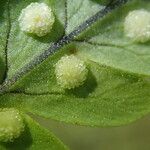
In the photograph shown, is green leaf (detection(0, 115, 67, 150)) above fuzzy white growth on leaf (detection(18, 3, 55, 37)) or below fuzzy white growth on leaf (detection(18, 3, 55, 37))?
below

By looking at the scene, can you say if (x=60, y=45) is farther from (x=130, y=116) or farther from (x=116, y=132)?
(x=116, y=132)

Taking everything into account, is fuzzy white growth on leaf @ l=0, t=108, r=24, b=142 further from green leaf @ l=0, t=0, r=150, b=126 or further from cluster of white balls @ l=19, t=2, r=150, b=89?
cluster of white balls @ l=19, t=2, r=150, b=89

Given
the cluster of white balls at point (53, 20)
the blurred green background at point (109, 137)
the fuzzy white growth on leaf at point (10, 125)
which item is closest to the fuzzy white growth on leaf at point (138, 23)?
the cluster of white balls at point (53, 20)

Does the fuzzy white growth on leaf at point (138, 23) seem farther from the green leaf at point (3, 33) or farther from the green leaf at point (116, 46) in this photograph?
the green leaf at point (3, 33)

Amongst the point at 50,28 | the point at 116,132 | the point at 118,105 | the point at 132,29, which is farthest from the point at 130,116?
the point at 116,132

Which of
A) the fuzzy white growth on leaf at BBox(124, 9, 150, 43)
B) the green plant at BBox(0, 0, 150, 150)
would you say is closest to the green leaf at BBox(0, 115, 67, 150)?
the green plant at BBox(0, 0, 150, 150)
